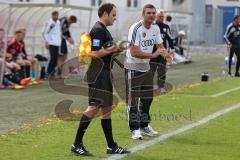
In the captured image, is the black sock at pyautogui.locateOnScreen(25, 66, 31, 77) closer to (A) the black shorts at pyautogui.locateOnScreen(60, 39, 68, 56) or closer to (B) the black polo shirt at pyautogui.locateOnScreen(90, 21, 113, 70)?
(A) the black shorts at pyautogui.locateOnScreen(60, 39, 68, 56)

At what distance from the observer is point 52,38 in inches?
841

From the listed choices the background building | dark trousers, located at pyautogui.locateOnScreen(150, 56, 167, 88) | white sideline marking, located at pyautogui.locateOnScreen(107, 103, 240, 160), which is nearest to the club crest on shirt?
white sideline marking, located at pyautogui.locateOnScreen(107, 103, 240, 160)

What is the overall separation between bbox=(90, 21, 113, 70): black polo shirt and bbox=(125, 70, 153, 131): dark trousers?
5.16 ft

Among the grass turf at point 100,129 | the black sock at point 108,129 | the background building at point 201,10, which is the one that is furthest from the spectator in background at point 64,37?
the background building at point 201,10

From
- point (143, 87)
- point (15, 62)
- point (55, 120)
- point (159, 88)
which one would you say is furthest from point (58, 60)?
point (143, 87)

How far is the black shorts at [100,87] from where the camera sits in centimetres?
916

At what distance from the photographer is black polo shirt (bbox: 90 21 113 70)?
9055 mm

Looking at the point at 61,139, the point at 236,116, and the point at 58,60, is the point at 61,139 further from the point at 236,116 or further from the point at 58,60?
the point at 58,60

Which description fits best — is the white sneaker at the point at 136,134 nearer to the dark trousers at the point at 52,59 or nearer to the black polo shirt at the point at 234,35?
the dark trousers at the point at 52,59

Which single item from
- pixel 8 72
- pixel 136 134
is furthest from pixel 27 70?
pixel 136 134

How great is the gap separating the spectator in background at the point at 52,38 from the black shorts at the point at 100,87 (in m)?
12.1

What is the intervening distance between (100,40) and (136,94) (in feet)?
6.44

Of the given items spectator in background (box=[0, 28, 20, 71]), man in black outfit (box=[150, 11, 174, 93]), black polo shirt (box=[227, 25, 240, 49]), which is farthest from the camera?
black polo shirt (box=[227, 25, 240, 49])

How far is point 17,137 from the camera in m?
10.7
